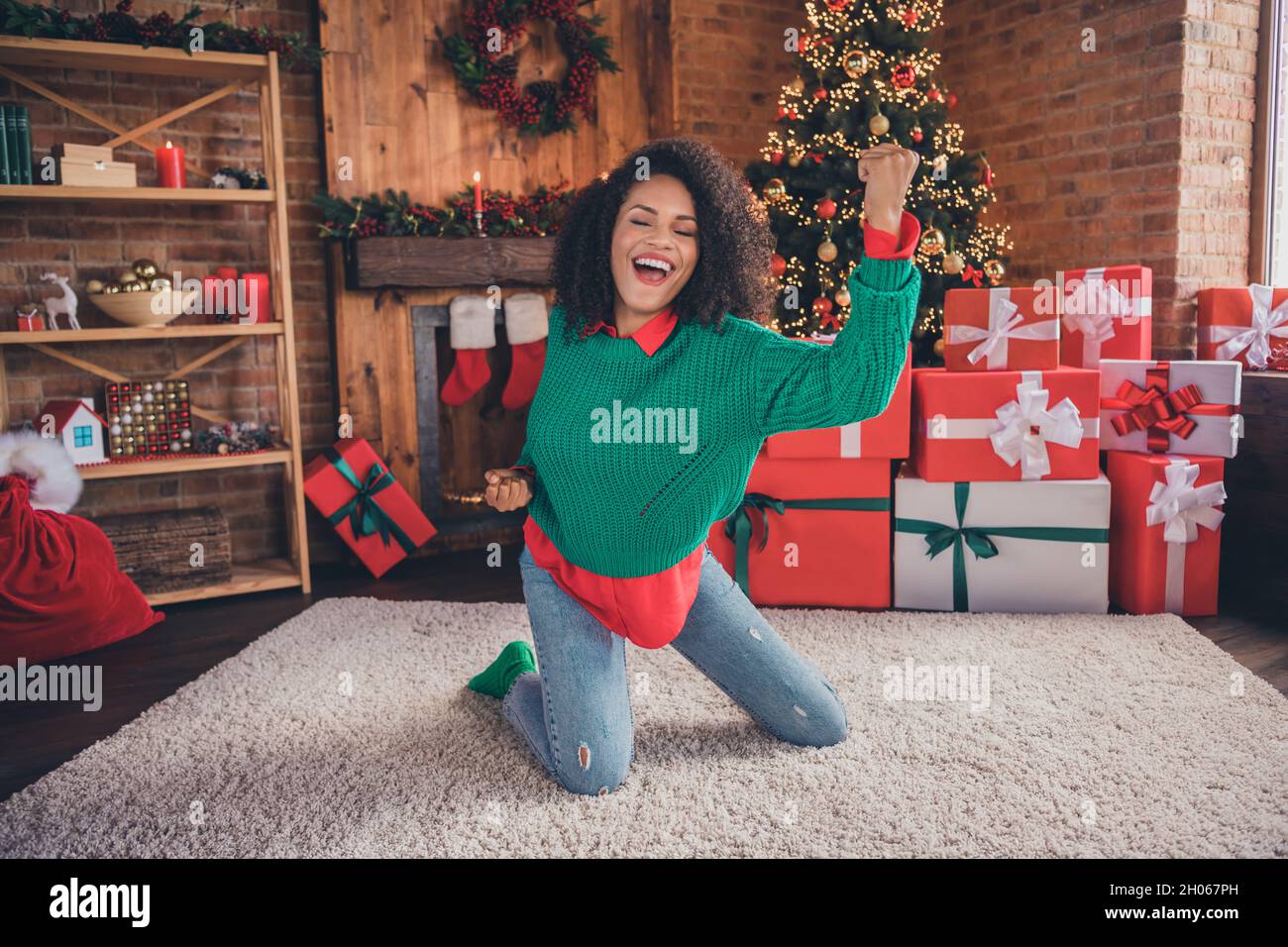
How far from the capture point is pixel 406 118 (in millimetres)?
3848

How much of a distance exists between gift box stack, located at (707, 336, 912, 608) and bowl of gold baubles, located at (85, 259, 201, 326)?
1895mm

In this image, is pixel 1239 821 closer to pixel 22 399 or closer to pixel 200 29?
pixel 200 29

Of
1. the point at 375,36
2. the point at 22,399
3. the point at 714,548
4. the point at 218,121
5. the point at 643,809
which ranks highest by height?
the point at 375,36

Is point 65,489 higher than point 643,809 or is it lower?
higher

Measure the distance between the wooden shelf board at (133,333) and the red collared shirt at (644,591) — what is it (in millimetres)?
1813

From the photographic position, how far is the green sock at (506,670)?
2.36 m

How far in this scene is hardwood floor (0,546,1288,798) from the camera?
228cm

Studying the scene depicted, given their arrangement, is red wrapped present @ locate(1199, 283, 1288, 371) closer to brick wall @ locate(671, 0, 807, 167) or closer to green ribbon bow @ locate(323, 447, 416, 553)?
brick wall @ locate(671, 0, 807, 167)

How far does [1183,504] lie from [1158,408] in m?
0.31

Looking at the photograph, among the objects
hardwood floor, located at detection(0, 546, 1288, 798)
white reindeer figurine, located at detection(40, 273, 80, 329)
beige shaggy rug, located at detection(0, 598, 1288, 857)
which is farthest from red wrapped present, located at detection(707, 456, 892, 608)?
white reindeer figurine, located at detection(40, 273, 80, 329)

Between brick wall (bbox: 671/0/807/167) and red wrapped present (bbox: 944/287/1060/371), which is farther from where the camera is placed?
brick wall (bbox: 671/0/807/167)
